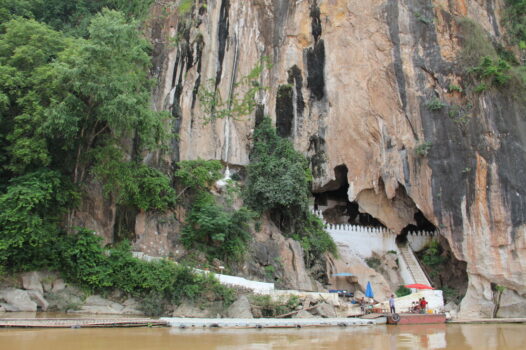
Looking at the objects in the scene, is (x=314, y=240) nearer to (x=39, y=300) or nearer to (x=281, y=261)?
(x=281, y=261)

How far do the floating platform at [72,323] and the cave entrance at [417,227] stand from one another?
54.8ft

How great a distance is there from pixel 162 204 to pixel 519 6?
70.0 feet

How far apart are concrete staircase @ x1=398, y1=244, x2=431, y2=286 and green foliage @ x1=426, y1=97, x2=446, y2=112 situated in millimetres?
7565

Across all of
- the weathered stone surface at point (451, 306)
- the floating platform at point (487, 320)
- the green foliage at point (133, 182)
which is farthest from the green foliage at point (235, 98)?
the floating platform at point (487, 320)

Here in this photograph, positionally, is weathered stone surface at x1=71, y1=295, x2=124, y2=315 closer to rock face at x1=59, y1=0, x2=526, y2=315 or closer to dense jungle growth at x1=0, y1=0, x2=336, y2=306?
dense jungle growth at x1=0, y1=0, x2=336, y2=306

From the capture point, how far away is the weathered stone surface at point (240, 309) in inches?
598

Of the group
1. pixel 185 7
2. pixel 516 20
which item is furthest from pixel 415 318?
pixel 185 7

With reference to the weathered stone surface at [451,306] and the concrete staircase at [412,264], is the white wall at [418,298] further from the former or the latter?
the concrete staircase at [412,264]

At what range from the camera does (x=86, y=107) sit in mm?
16250

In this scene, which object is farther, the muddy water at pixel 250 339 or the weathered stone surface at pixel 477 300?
the weathered stone surface at pixel 477 300

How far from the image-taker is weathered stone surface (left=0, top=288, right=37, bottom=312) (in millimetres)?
13938

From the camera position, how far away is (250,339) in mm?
10688

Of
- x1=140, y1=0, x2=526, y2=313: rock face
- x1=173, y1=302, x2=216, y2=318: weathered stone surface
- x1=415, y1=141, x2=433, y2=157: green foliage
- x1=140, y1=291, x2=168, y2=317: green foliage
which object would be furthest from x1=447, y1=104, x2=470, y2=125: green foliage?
x1=140, y1=291, x2=168, y2=317: green foliage

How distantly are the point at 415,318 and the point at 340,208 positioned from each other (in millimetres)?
11988
